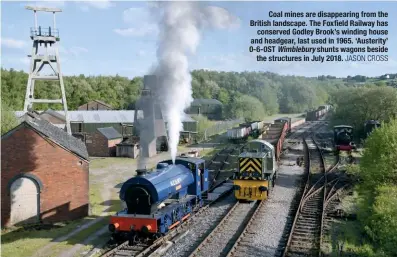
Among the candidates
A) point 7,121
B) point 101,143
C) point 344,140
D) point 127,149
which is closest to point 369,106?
point 344,140

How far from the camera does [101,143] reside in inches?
1638

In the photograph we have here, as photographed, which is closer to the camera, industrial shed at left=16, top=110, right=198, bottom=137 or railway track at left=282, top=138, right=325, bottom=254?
railway track at left=282, top=138, right=325, bottom=254

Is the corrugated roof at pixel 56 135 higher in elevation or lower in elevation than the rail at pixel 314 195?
higher

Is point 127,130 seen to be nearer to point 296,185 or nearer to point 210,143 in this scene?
point 210,143

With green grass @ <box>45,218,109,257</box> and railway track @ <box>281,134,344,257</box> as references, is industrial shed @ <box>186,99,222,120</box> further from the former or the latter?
green grass @ <box>45,218,109,257</box>

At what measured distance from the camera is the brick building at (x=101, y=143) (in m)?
41.4

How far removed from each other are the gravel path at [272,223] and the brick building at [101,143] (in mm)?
19449

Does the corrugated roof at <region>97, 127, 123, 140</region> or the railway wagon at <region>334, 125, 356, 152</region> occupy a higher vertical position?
the corrugated roof at <region>97, 127, 123, 140</region>

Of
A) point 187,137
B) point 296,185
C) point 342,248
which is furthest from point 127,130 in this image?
point 342,248

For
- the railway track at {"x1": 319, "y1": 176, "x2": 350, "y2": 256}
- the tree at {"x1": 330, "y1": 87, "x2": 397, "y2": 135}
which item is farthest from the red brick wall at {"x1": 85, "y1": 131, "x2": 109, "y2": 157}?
the tree at {"x1": 330, "y1": 87, "x2": 397, "y2": 135}

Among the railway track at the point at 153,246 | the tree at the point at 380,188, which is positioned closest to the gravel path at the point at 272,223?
the railway track at the point at 153,246

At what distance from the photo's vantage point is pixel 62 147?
61.1 feet

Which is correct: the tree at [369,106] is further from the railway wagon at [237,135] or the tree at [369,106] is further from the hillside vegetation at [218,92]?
the hillside vegetation at [218,92]

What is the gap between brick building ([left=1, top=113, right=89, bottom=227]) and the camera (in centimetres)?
1792
